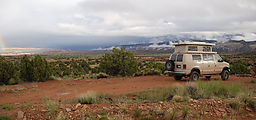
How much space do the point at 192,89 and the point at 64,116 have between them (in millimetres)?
5858

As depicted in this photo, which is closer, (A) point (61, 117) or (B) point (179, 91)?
(A) point (61, 117)

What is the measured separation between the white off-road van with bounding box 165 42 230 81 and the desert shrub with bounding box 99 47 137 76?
7.20m

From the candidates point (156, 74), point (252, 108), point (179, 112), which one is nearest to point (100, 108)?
point (179, 112)

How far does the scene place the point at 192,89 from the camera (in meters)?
9.09

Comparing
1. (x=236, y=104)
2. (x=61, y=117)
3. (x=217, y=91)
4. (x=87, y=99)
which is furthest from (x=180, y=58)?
(x=61, y=117)

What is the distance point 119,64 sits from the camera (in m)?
20.1

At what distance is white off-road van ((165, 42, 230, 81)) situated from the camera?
1287 cm

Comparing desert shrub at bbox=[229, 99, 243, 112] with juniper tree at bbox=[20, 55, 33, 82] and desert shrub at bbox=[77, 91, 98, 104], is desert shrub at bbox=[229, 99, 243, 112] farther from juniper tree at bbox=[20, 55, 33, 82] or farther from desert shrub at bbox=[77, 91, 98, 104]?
juniper tree at bbox=[20, 55, 33, 82]

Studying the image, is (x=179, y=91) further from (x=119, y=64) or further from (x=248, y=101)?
(x=119, y=64)

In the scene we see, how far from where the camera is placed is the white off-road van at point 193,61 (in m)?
12.9

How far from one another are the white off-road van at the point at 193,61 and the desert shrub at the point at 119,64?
7199 millimetres

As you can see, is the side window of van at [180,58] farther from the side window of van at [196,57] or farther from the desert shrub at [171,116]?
the desert shrub at [171,116]

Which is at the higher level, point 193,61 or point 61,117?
point 193,61

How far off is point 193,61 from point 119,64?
8.90m
